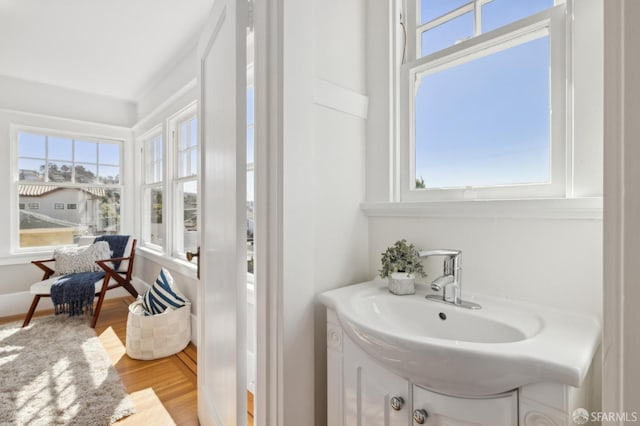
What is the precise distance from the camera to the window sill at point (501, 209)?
81 cm

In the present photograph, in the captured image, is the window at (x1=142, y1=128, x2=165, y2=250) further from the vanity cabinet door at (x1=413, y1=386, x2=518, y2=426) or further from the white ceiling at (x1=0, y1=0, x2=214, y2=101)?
the vanity cabinet door at (x1=413, y1=386, x2=518, y2=426)

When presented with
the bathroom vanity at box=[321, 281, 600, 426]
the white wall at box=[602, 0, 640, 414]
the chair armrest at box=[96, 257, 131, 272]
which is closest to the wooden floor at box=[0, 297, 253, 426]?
the chair armrest at box=[96, 257, 131, 272]

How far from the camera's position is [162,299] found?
2.34 meters

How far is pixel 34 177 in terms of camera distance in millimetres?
3334

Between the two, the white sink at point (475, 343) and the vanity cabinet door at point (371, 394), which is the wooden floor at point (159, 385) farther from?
the white sink at point (475, 343)

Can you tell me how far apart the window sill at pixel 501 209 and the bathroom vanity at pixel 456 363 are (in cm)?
27

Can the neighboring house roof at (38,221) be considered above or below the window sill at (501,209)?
below

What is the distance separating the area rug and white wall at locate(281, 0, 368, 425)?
1.25 m

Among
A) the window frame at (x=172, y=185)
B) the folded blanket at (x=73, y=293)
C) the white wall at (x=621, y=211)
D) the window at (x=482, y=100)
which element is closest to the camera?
the white wall at (x=621, y=211)

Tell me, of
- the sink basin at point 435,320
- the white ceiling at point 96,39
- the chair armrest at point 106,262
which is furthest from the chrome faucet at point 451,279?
the chair armrest at point 106,262

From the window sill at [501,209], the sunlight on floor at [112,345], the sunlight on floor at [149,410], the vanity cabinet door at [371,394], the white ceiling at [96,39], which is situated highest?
the white ceiling at [96,39]

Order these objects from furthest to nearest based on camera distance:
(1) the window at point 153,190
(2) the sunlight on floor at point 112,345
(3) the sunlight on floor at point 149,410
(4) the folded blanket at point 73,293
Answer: (1) the window at point 153,190 → (4) the folded blanket at point 73,293 → (2) the sunlight on floor at point 112,345 → (3) the sunlight on floor at point 149,410

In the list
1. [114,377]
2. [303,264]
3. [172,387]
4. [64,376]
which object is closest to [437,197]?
[303,264]

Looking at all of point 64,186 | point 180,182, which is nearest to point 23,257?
point 64,186
